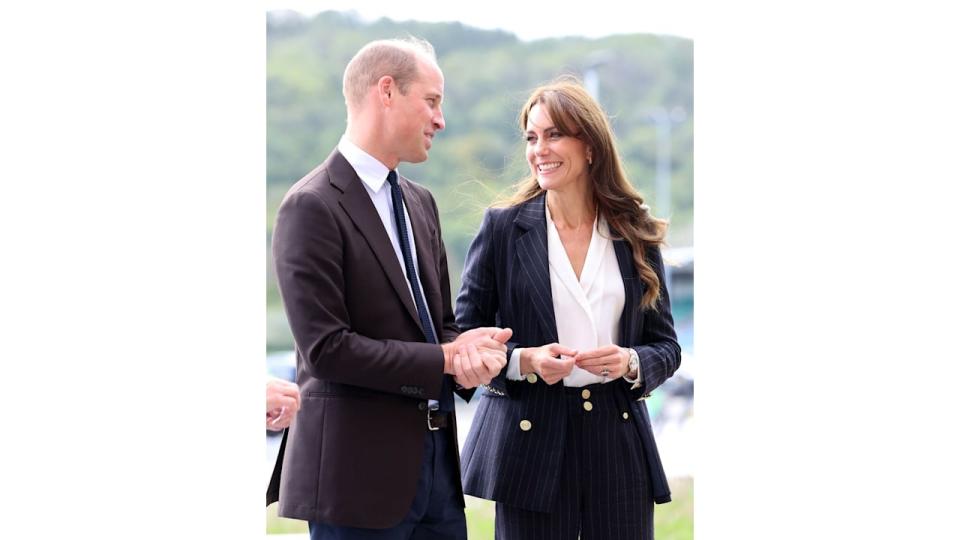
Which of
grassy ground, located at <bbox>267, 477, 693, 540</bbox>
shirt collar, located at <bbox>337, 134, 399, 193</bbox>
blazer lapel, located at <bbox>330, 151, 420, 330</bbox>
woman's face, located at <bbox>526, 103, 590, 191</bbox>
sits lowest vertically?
grassy ground, located at <bbox>267, 477, 693, 540</bbox>

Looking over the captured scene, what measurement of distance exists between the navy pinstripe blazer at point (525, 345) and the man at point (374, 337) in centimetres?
27

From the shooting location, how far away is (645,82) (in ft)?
44.6

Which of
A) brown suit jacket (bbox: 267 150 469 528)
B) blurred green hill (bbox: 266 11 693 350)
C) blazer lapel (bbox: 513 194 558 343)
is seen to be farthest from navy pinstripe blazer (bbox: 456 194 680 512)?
blurred green hill (bbox: 266 11 693 350)

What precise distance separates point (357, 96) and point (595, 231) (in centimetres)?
86

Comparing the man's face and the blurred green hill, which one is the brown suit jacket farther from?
the blurred green hill

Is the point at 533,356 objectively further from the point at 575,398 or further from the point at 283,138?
the point at 283,138

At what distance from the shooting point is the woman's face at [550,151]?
273cm

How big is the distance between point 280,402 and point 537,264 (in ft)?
3.00

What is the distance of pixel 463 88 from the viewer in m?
11.4

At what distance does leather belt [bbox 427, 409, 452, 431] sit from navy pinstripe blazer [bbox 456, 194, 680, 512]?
0.33 m

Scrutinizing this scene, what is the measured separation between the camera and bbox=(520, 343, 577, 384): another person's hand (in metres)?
2.51

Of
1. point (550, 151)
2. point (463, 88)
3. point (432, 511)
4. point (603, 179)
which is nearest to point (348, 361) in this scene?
point (432, 511)

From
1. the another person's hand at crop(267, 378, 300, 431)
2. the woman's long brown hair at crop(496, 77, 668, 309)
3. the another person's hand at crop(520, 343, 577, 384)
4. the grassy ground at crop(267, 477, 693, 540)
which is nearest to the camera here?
the another person's hand at crop(267, 378, 300, 431)

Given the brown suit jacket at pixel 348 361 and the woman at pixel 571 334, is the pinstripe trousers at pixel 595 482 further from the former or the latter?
the brown suit jacket at pixel 348 361
